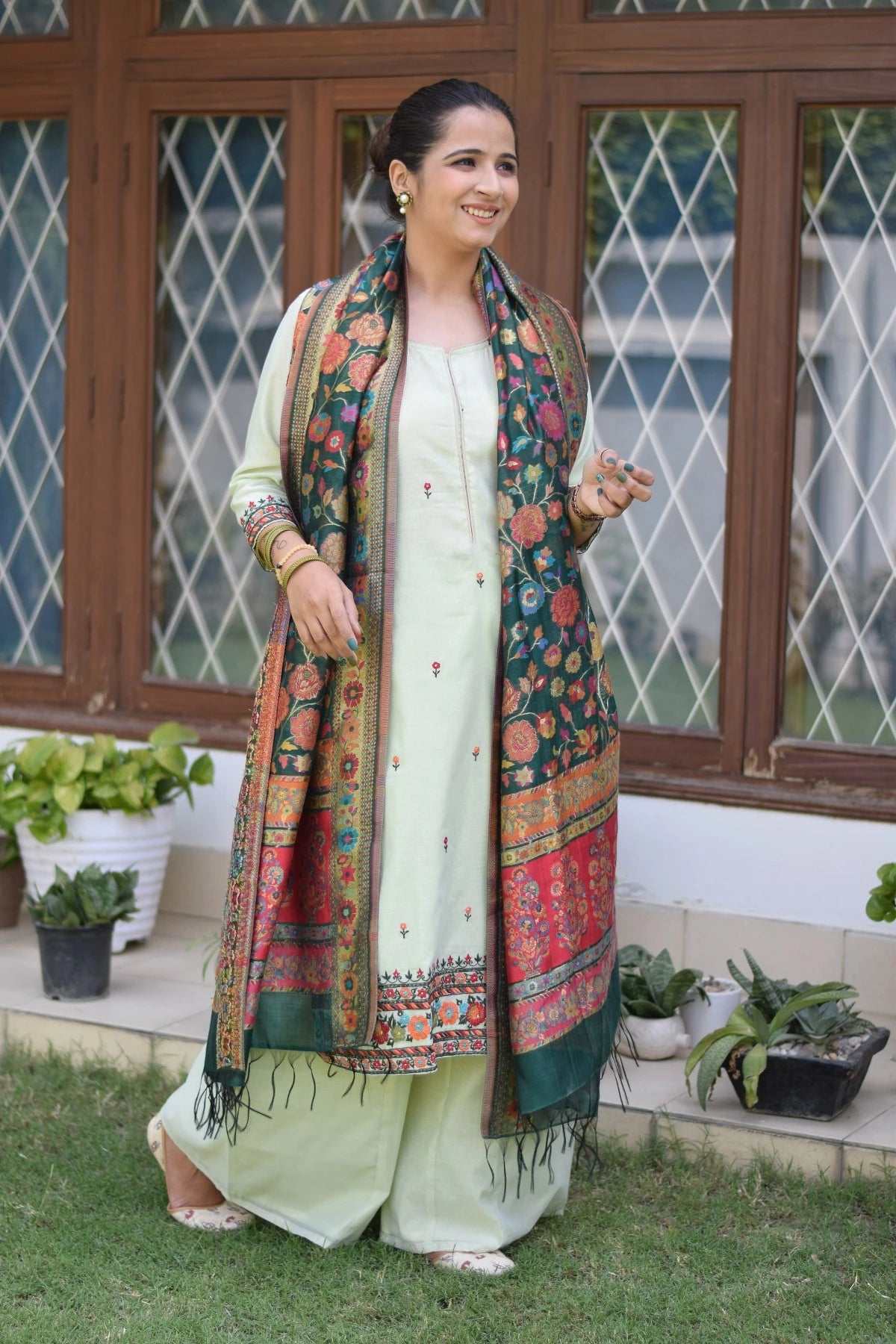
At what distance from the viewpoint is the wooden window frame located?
4.19 m

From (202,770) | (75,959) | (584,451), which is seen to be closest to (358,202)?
(202,770)

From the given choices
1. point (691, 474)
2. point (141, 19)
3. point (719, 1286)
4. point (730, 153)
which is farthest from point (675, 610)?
point (141, 19)

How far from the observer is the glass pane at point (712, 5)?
413 centimetres

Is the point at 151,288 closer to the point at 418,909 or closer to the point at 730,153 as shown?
the point at 730,153

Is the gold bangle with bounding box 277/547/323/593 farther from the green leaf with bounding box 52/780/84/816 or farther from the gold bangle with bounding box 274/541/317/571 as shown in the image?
the green leaf with bounding box 52/780/84/816

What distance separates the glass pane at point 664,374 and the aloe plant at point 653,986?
2.45ft

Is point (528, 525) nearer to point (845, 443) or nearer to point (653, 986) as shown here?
point (653, 986)

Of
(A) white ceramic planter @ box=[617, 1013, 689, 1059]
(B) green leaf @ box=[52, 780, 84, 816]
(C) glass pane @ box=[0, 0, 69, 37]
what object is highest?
(C) glass pane @ box=[0, 0, 69, 37]

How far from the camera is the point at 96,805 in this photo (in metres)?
4.59

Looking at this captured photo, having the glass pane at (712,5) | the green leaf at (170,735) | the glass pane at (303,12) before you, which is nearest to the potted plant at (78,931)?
the green leaf at (170,735)

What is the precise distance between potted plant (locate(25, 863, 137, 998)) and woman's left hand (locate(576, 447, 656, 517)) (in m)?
1.80

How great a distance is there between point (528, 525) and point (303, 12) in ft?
7.86

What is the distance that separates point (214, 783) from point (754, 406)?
1.84m

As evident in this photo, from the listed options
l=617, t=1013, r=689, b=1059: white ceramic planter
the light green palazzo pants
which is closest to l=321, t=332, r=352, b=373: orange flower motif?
the light green palazzo pants
